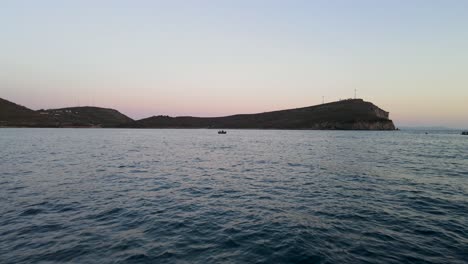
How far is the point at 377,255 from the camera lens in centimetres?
1134

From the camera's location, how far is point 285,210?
17.8 metres

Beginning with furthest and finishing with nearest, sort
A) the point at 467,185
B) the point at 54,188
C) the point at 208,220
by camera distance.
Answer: the point at 467,185 → the point at 54,188 → the point at 208,220

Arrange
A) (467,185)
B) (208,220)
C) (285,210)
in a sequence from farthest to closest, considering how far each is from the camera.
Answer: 1. (467,185)
2. (285,210)
3. (208,220)

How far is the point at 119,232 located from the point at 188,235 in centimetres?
363

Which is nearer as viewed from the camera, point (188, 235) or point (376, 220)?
point (188, 235)

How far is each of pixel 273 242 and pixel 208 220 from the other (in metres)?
4.56

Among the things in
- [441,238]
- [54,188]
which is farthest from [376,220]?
[54,188]

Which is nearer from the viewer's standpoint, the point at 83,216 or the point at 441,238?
the point at 441,238

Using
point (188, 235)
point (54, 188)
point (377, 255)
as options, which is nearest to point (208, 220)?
point (188, 235)

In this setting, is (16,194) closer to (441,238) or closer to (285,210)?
(285,210)

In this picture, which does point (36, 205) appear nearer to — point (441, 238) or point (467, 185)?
point (441, 238)

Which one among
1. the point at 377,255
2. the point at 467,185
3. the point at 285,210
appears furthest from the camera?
the point at 467,185

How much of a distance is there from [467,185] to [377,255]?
72.4 feet

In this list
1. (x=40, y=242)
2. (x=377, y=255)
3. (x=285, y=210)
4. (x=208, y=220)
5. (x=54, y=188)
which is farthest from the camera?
(x=54, y=188)
